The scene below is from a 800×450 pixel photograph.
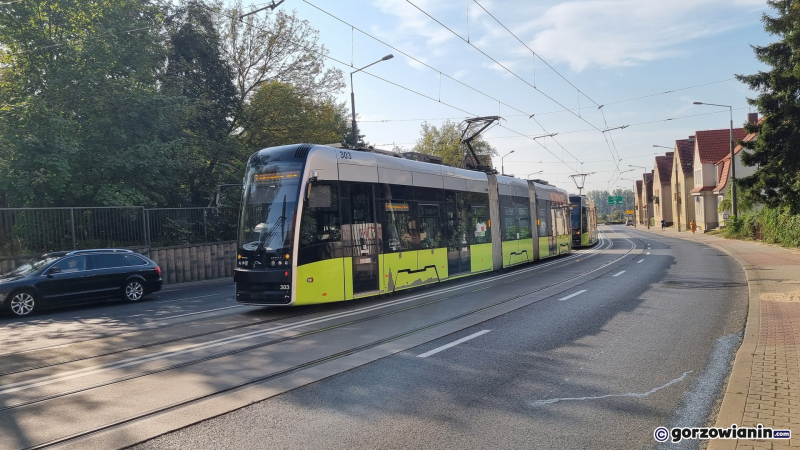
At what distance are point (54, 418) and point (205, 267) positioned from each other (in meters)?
18.6

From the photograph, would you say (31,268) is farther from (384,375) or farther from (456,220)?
(384,375)

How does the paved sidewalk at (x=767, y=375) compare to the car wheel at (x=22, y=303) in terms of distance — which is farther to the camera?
the car wheel at (x=22, y=303)

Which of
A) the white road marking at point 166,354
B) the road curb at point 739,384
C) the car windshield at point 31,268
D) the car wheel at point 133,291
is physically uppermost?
the car windshield at point 31,268

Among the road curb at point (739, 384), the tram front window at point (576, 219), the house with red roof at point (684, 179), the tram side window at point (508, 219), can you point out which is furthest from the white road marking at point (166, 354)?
the house with red roof at point (684, 179)

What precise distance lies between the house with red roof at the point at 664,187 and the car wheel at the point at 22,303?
87.4 m

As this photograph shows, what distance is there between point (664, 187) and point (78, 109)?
8462 centimetres

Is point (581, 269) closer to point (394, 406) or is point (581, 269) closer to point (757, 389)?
point (757, 389)

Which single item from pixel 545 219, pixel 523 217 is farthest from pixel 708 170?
pixel 523 217

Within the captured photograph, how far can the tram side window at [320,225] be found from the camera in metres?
11.2

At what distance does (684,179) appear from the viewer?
69.8 m

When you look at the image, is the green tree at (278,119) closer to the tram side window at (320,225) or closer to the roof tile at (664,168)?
the tram side window at (320,225)

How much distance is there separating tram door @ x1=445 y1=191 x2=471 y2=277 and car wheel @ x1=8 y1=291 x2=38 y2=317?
414 inches

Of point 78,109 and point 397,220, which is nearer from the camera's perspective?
point 397,220

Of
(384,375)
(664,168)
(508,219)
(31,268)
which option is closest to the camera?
(384,375)
